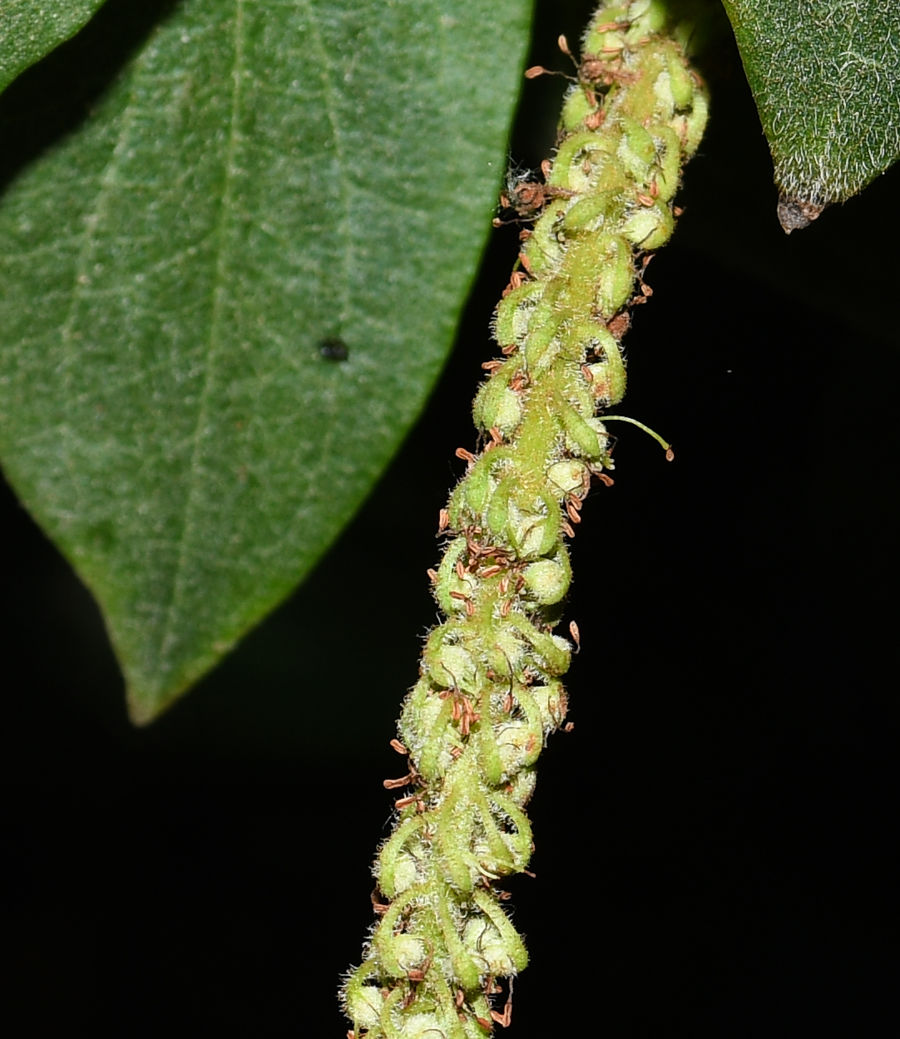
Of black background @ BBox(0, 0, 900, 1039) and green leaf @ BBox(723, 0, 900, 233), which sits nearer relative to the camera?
green leaf @ BBox(723, 0, 900, 233)

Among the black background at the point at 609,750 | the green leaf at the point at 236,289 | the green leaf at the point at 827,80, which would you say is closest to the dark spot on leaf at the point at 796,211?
the green leaf at the point at 827,80

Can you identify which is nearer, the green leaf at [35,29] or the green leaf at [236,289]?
the green leaf at [35,29]

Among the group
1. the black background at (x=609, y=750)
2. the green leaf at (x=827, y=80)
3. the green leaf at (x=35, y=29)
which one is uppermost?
the green leaf at (x=827, y=80)

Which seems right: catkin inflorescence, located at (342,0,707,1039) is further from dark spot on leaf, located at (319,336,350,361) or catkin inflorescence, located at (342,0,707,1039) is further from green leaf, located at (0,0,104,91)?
green leaf, located at (0,0,104,91)

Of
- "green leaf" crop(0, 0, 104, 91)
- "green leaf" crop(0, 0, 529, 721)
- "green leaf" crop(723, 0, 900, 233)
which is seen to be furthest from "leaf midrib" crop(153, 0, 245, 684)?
"green leaf" crop(723, 0, 900, 233)

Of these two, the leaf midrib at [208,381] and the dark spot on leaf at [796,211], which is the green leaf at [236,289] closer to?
the leaf midrib at [208,381]

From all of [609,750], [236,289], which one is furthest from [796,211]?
[609,750]

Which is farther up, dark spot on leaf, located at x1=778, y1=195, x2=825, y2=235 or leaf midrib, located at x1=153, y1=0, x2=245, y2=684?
dark spot on leaf, located at x1=778, y1=195, x2=825, y2=235
